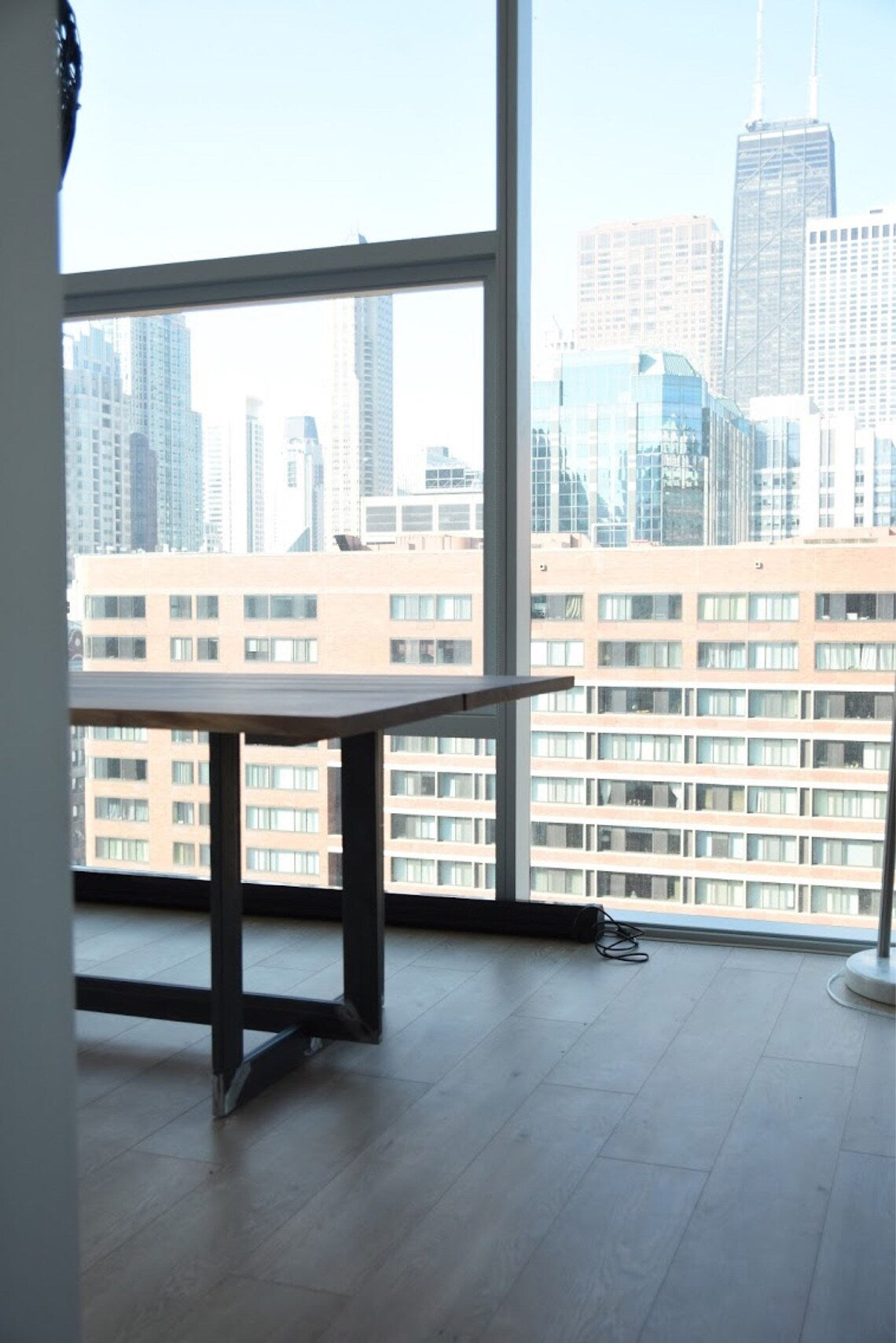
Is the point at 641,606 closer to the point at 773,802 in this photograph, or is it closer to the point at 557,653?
the point at 557,653

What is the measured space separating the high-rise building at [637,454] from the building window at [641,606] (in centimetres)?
15

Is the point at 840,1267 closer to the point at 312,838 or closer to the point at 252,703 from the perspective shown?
the point at 252,703

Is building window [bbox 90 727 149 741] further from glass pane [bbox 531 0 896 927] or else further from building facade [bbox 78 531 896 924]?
glass pane [bbox 531 0 896 927]

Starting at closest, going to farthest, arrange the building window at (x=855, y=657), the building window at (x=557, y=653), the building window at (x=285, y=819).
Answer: the building window at (x=855, y=657)
the building window at (x=557, y=653)
the building window at (x=285, y=819)

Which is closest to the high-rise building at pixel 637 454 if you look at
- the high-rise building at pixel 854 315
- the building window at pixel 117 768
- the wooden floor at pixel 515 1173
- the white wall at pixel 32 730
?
the high-rise building at pixel 854 315

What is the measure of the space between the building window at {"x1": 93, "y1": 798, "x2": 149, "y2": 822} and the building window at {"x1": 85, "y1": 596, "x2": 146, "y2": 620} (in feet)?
1.92

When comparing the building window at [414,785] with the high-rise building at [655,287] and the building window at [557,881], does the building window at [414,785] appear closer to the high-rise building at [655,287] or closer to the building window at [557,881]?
the building window at [557,881]

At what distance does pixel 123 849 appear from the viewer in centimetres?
404

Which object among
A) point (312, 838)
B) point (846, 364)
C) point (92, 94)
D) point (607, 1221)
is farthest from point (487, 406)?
point (607, 1221)

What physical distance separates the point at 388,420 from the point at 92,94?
154 cm

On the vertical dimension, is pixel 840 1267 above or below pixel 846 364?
below

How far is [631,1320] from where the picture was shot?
1.54 metres

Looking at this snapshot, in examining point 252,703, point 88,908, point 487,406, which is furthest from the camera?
point 88,908

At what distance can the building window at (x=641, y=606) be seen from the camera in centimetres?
348
